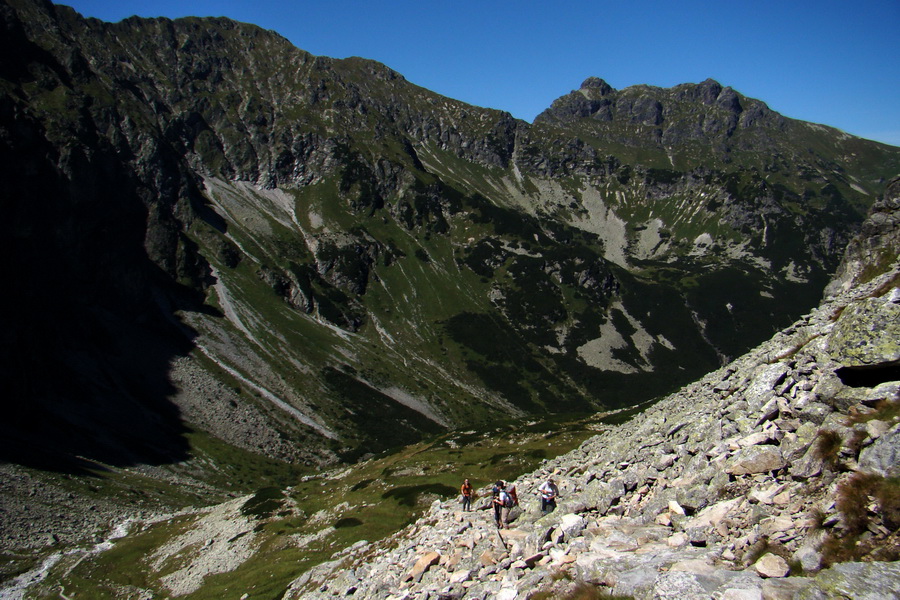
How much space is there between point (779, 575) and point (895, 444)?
15.0ft

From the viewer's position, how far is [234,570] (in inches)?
2031

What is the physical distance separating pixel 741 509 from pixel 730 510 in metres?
0.28

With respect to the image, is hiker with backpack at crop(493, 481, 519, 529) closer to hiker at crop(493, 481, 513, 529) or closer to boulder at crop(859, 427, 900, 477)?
hiker at crop(493, 481, 513, 529)

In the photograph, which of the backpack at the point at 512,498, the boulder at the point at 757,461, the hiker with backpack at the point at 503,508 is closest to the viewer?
the boulder at the point at 757,461

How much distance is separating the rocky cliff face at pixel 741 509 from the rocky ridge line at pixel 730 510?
48 millimetres

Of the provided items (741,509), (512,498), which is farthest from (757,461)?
(512,498)

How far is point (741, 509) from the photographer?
14.5 meters

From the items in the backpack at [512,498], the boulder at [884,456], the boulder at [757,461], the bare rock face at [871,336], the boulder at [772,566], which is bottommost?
the backpack at [512,498]

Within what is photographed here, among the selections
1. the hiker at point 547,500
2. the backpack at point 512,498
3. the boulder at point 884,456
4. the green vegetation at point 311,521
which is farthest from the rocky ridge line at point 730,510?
the green vegetation at point 311,521

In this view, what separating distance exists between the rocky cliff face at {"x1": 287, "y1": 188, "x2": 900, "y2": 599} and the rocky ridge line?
5 centimetres

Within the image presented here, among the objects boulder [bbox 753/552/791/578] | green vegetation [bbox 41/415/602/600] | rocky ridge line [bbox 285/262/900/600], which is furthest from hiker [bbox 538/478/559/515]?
green vegetation [bbox 41/415/602/600]

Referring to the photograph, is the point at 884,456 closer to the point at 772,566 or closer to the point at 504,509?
the point at 772,566

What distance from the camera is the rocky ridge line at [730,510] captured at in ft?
38.2

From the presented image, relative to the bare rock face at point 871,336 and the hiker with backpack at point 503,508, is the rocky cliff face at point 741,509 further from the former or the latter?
the hiker with backpack at point 503,508
